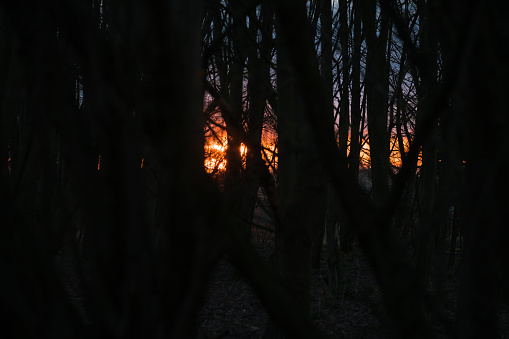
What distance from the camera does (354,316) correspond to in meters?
6.36

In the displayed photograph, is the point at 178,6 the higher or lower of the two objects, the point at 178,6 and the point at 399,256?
the higher

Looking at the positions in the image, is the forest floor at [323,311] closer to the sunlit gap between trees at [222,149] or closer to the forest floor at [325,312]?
the forest floor at [325,312]

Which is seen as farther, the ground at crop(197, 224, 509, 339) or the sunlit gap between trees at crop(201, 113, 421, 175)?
the ground at crop(197, 224, 509, 339)

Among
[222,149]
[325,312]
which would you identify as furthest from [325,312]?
[222,149]

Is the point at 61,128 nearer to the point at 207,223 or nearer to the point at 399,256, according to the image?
the point at 207,223

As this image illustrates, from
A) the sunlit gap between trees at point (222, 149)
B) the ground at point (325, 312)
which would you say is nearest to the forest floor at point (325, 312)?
the ground at point (325, 312)

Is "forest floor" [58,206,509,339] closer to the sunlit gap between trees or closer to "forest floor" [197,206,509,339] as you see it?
"forest floor" [197,206,509,339]

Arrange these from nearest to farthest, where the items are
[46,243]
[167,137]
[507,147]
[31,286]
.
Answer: [167,137] < [507,147] < [31,286] < [46,243]

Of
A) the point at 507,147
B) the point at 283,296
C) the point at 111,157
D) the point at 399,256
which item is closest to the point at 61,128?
the point at 111,157

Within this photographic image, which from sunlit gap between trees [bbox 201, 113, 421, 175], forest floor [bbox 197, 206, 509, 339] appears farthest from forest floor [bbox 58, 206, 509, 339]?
sunlit gap between trees [bbox 201, 113, 421, 175]

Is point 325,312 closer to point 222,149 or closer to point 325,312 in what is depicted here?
point 325,312

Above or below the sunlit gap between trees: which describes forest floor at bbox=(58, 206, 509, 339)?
below

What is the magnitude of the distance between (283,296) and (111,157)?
1.95ft

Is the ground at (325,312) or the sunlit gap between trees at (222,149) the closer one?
the sunlit gap between trees at (222,149)
